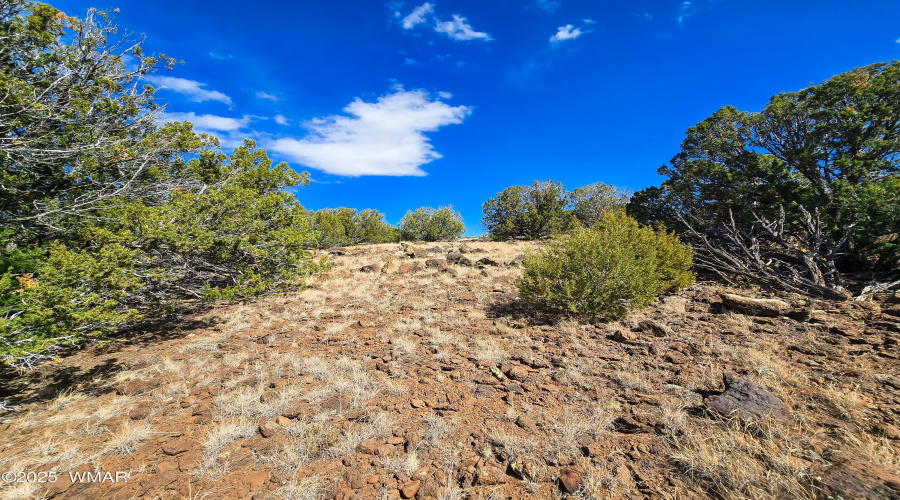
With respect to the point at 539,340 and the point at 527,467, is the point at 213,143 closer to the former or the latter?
the point at 539,340

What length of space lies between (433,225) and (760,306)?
84.9 feet

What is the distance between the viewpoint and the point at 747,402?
131 inches

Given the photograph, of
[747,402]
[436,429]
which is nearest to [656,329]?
[747,402]

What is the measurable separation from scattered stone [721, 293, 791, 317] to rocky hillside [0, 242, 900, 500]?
0.09ft

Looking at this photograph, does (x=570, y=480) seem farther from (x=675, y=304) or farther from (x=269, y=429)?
(x=675, y=304)

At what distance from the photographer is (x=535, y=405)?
3918 millimetres

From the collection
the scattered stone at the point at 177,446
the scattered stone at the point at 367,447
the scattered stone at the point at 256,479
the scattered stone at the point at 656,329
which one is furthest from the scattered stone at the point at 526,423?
the scattered stone at the point at 656,329

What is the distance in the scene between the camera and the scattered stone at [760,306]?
20.4ft

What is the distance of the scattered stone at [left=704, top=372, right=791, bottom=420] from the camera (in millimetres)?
3191

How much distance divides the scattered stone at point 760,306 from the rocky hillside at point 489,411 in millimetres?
29

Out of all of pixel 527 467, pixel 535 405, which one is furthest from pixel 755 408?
pixel 527 467

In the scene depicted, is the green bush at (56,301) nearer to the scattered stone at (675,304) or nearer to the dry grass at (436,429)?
the dry grass at (436,429)

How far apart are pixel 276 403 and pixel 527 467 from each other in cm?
318

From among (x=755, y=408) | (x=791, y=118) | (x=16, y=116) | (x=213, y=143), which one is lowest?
(x=755, y=408)
